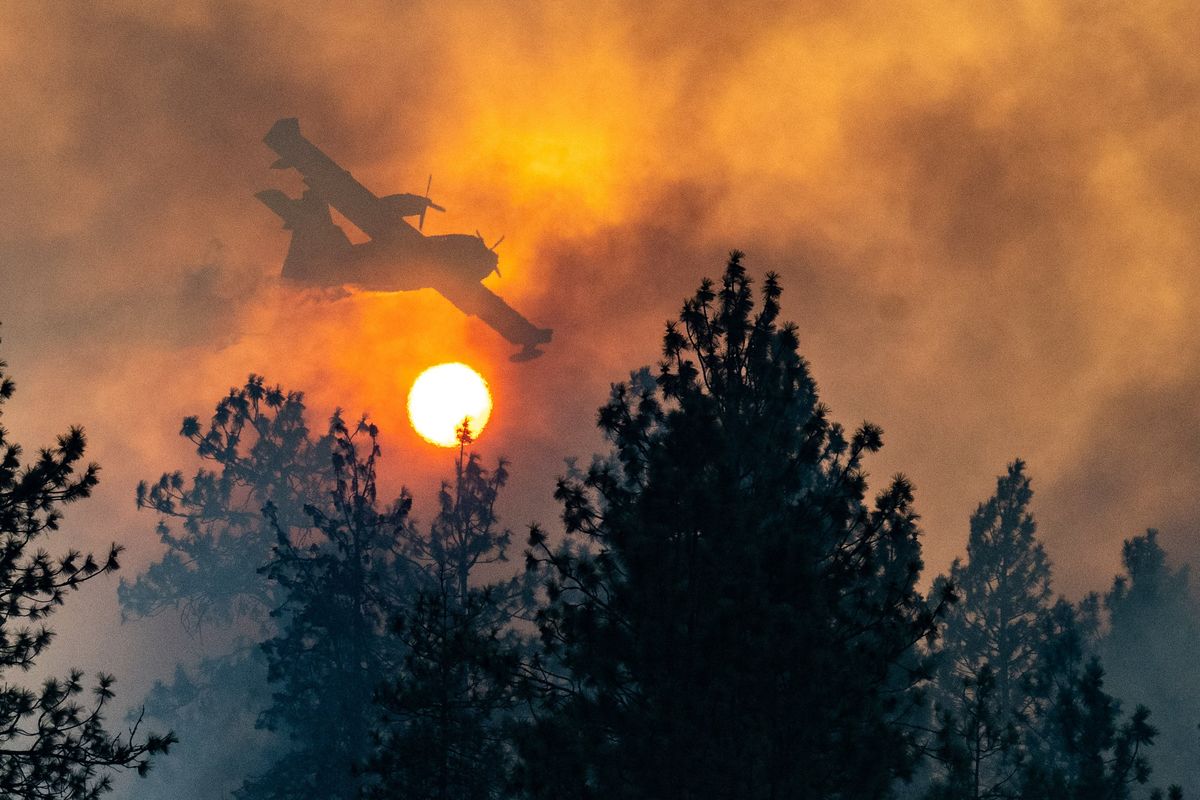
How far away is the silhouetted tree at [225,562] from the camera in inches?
1997

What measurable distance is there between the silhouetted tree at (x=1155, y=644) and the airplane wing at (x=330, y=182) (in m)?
40.0

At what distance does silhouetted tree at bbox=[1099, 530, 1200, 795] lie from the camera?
42.6 m

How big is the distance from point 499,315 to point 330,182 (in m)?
12.4

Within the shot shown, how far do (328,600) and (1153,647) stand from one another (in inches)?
1366

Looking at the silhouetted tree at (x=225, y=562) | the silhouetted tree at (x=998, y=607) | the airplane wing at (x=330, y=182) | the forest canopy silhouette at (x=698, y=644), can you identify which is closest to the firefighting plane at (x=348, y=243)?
the airplane wing at (x=330, y=182)

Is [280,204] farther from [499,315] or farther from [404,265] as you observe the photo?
[499,315]

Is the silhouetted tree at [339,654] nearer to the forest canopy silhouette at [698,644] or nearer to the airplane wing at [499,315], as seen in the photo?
the forest canopy silhouette at [698,644]

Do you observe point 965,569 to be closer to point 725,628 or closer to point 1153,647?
point 1153,647

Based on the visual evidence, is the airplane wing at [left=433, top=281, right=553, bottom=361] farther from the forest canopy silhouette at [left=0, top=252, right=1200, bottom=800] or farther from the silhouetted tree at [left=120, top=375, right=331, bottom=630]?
the forest canopy silhouette at [left=0, top=252, right=1200, bottom=800]

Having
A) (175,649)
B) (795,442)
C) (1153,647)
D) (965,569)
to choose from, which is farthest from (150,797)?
(795,442)

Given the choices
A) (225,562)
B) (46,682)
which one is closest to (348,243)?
(225,562)

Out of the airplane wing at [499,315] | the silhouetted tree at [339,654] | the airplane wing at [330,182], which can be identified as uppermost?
the airplane wing at [330,182]

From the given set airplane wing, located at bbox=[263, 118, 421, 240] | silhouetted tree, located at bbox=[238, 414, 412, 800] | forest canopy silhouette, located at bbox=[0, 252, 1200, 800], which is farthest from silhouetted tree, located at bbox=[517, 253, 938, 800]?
airplane wing, located at bbox=[263, 118, 421, 240]

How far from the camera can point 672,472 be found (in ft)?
40.1
